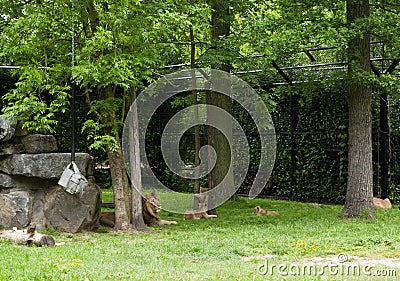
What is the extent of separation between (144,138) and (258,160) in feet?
9.89

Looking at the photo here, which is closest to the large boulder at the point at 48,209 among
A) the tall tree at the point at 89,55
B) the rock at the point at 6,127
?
the tall tree at the point at 89,55

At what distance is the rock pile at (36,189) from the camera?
31.7ft

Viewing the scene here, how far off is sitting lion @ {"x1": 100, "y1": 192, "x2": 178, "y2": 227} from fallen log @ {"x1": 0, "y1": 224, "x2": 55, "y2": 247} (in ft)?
7.52

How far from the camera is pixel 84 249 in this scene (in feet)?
26.2

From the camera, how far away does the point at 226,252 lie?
24.9ft

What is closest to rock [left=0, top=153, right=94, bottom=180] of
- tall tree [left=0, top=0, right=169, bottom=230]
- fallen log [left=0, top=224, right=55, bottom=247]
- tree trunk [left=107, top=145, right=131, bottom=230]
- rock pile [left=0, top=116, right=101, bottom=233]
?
rock pile [left=0, top=116, right=101, bottom=233]

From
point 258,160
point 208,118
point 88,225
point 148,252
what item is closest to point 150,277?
point 148,252

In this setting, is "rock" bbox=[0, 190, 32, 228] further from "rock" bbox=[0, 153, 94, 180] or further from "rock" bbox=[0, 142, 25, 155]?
"rock" bbox=[0, 142, 25, 155]

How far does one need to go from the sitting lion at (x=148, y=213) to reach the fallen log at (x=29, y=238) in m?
2.29

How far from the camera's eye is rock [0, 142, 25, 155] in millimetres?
9852

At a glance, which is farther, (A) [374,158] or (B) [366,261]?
(A) [374,158]

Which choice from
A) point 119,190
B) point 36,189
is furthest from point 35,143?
point 119,190

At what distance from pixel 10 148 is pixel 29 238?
2028 millimetres

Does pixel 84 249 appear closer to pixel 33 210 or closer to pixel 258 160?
pixel 33 210
